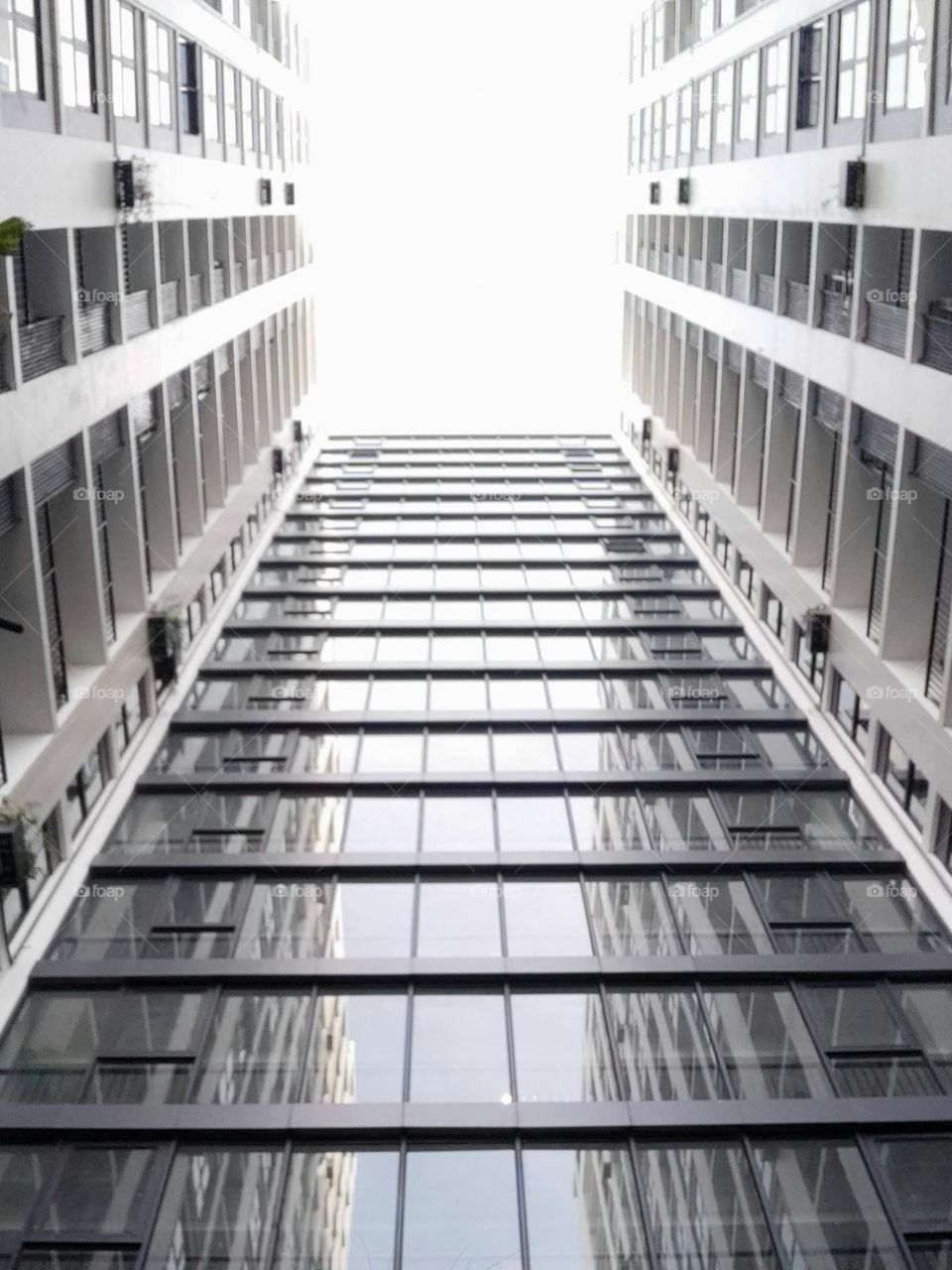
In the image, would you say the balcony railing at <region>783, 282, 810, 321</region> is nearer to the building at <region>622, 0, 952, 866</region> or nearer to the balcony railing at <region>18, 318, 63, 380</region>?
the building at <region>622, 0, 952, 866</region>

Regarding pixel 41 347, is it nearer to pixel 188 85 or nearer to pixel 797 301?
pixel 188 85

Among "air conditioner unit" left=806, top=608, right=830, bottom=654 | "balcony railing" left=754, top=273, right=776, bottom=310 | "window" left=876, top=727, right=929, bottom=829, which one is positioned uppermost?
"balcony railing" left=754, top=273, right=776, bottom=310

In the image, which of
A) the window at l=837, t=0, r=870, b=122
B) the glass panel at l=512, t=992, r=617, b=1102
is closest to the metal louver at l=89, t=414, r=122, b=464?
the glass panel at l=512, t=992, r=617, b=1102

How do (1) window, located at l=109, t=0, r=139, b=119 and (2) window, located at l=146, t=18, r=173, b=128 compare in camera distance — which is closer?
(1) window, located at l=109, t=0, r=139, b=119

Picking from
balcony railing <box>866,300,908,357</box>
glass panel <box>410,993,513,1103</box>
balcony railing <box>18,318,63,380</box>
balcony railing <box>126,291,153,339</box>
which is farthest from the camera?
balcony railing <box>126,291,153,339</box>

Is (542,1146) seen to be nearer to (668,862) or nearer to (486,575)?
(668,862)

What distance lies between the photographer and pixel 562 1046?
14102 millimetres

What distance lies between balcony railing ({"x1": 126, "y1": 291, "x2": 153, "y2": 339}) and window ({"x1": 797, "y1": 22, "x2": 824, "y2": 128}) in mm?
12334

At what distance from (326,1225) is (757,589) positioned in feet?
58.4

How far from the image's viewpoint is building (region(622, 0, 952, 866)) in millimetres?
16828

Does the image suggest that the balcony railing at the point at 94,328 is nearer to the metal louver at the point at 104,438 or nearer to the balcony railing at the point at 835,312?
the metal louver at the point at 104,438

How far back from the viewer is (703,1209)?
11.9 meters

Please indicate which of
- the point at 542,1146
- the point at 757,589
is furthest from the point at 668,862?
the point at 757,589

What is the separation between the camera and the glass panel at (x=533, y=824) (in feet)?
60.2
